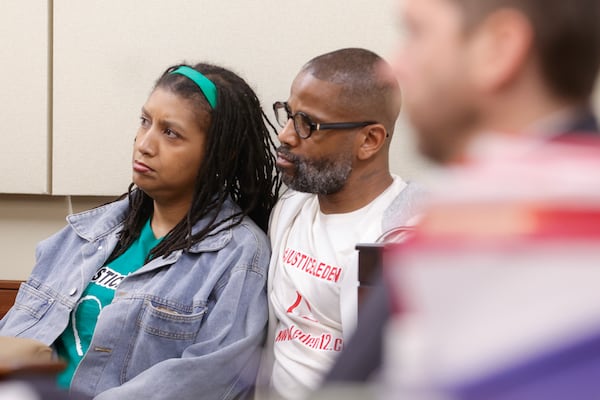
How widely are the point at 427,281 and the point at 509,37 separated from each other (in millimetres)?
219

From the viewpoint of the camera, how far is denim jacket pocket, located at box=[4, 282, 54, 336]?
2340 millimetres

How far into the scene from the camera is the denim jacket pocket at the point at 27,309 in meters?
2.34

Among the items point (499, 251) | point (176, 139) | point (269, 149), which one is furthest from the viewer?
point (269, 149)

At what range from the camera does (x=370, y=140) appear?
2.21 metres

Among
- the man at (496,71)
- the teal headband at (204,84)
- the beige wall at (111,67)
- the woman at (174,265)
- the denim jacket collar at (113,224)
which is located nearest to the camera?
the man at (496,71)

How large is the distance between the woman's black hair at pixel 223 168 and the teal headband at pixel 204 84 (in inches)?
0.4

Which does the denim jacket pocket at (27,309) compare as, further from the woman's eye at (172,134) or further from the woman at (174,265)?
the woman's eye at (172,134)

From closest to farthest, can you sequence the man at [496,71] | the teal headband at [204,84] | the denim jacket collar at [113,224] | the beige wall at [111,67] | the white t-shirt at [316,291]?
the man at [496,71], the white t-shirt at [316,291], the denim jacket collar at [113,224], the teal headband at [204,84], the beige wall at [111,67]

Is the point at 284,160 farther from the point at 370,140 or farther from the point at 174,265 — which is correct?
the point at 174,265

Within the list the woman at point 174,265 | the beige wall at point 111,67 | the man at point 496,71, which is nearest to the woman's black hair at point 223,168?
the woman at point 174,265

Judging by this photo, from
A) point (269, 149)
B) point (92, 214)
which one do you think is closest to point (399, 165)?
point (269, 149)

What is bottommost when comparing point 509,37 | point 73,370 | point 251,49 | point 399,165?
point 73,370

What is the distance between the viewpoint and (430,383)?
567mm

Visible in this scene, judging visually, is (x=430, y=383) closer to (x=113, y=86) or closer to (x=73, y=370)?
(x=73, y=370)
